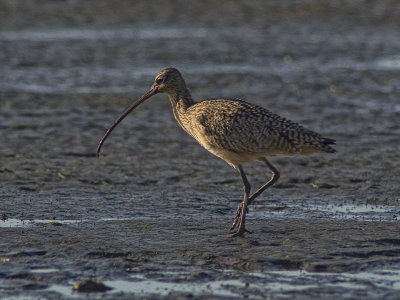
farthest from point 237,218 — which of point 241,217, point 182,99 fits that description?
point 182,99

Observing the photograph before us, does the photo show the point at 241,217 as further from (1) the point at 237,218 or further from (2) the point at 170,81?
(2) the point at 170,81

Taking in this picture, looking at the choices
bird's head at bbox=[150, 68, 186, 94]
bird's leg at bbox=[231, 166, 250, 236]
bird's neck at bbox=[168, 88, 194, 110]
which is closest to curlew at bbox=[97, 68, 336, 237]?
bird's leg at bbox=[231, 166, 250, 236]

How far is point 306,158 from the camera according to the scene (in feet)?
35.1

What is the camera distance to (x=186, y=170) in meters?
10.1

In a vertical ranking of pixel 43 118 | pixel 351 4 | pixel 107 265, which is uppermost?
pixel 351 4

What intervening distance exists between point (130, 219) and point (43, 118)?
5119mm

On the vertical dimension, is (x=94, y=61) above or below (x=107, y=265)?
above

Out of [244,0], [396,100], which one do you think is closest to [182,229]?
[396,100]

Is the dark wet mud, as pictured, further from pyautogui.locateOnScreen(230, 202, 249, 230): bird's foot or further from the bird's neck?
the bird's neck

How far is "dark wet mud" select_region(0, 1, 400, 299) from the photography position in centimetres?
625

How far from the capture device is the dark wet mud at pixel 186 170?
6254 millimetres

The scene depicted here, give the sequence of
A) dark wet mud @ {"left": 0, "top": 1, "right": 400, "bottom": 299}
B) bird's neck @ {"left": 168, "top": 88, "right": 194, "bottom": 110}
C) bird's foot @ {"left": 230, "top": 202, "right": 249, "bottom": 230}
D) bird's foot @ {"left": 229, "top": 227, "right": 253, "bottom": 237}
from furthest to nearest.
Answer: bird's neck @ {"left": 168, "top": 88, "right": 194, "bottom": 110} → bird's foot @ {"left": 230, "top": 202, "right": 249, "bottom": 230} → bird's foot @ {"left": 229, "top": 227, "right": 253, "bottom": 237} → dark wet mud @ {"left": 0, "top": 1, "right": 400, "bottom": 299}

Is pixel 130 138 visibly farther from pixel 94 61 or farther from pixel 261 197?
pixel 94 61

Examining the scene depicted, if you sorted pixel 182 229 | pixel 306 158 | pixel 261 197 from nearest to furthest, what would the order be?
pixel 182 229, pixel 261 197, pixel 306 158
